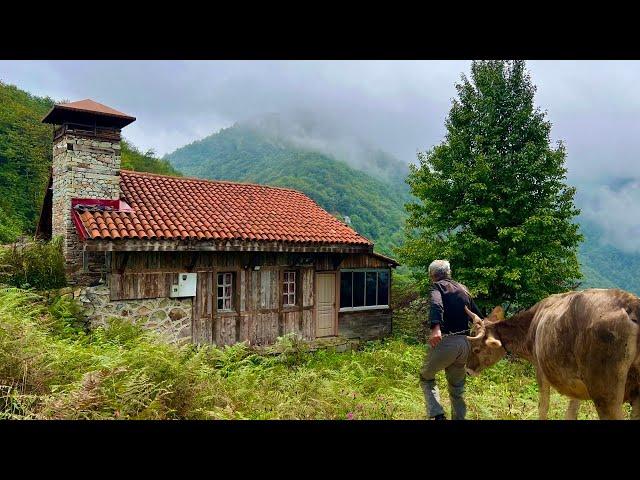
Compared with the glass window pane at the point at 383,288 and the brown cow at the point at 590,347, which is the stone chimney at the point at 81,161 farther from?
the brown cow at the point at 590,347

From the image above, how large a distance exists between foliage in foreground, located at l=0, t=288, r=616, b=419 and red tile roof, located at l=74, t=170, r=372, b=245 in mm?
2303

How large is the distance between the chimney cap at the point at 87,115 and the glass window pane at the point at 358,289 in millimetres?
8446

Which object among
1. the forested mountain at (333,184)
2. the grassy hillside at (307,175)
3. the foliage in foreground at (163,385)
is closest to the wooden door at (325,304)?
the foliage in foreground at (163,385)

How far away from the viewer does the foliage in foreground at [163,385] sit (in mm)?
5121

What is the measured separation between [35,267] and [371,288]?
1004 cm

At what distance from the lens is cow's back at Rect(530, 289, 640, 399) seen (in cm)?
415

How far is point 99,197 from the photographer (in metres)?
11.5

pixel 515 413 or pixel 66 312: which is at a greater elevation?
pixel 66 312

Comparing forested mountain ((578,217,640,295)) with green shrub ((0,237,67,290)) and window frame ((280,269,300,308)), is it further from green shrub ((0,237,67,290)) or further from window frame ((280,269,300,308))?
green shrub ((0,237,67,290))

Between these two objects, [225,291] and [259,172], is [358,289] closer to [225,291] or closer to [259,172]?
[225,291]

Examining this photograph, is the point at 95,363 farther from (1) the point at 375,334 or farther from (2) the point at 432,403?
(1) the point at 375,334

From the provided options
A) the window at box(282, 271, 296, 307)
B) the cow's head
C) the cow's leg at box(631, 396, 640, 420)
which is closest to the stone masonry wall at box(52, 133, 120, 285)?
the window at box(282, 271, 296, 307)
